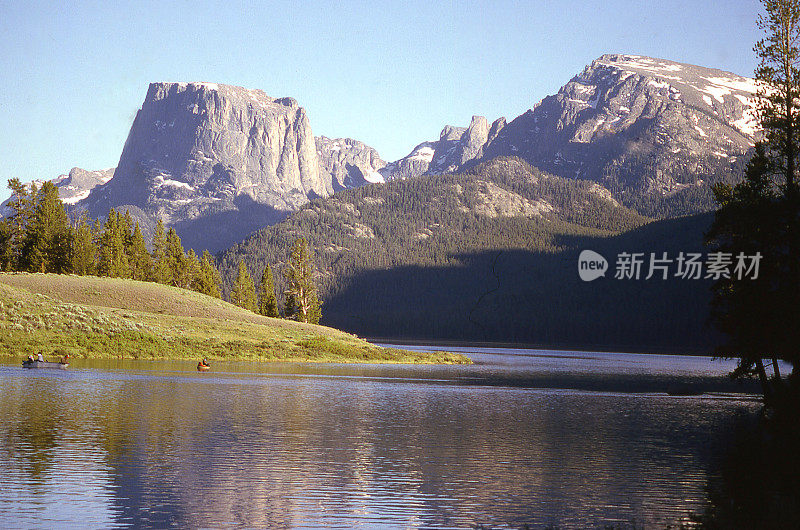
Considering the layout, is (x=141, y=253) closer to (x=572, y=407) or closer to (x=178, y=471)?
(x=572, y=407)

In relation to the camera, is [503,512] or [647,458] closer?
[503,512]

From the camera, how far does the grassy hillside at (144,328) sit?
91312 mm

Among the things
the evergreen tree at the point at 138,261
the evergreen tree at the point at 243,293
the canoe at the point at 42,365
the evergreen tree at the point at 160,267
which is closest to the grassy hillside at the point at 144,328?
the canoe at the point at 42,365

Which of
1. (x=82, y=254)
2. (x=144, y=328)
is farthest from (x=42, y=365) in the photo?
(x=82, y=254)

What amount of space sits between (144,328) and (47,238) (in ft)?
167

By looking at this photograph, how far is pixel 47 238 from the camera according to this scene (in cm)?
13938

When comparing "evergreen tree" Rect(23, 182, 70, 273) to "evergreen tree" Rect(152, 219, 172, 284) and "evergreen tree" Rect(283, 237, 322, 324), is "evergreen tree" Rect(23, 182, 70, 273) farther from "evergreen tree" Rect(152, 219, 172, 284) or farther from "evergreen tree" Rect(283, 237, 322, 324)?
"evergreen tree" Rect(283, 237, 322, 324)

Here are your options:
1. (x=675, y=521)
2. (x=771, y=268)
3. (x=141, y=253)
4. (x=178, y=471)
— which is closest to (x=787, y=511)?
(x=675, y=521)

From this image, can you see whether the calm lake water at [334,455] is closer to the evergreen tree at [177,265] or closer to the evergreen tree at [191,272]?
the evergreen tree at [177,265]

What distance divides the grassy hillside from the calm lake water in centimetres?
2682

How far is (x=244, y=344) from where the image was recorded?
4112 inches

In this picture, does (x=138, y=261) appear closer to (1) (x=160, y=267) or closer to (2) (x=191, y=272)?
(1) (x=160, y=267)

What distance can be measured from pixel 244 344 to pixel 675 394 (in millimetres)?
54137

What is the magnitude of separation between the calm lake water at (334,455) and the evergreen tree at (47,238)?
3187 inches
